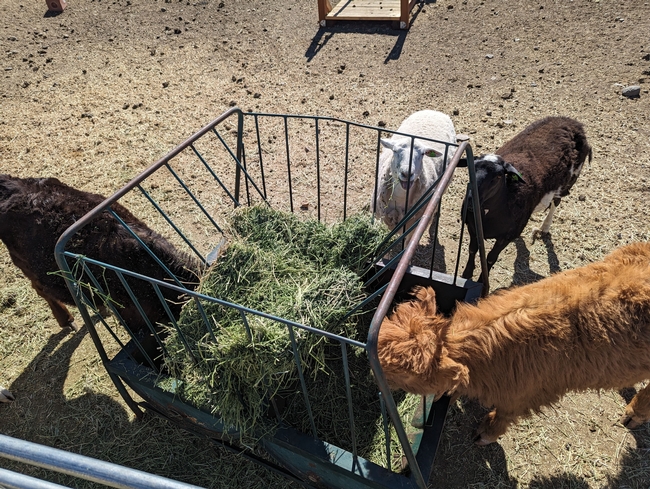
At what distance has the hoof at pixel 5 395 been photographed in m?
3.69

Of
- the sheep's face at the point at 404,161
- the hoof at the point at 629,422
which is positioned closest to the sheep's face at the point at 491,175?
the sheep's face at the point at 404,161

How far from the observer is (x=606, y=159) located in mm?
5805

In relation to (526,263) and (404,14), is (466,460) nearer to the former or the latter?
(526,263)

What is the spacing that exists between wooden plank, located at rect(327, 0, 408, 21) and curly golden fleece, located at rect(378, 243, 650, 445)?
8437 millimetres

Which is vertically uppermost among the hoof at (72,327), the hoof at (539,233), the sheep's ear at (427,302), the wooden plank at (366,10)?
the wooden plank at (366,10)

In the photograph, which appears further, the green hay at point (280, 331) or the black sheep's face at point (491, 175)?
the black sheep's face at point (491, 175)

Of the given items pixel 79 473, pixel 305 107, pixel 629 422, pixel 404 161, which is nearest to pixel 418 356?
pixel 79 473

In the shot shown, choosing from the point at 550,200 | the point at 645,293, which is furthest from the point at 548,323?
the point at 550,200

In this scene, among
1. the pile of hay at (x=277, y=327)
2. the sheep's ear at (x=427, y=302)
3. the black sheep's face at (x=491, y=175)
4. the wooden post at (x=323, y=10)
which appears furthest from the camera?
the wooden post at (x=323, y=10)

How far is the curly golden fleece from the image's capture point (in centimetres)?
254

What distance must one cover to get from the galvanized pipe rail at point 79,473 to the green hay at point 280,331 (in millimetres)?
1055

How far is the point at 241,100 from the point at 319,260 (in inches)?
208

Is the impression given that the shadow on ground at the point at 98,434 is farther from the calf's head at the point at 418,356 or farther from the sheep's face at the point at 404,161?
the sheep's face at the point at 404,161

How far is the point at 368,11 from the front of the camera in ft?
31.9
